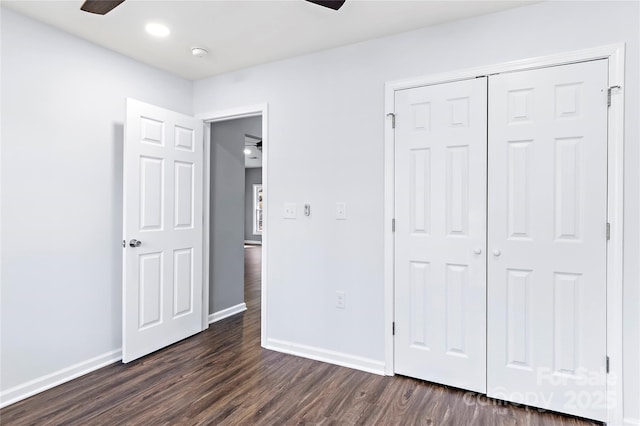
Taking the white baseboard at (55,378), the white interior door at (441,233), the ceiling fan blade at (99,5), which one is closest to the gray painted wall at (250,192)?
the white baseboard at (55,378)

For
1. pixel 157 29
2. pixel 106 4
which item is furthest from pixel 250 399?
pixel 157 29

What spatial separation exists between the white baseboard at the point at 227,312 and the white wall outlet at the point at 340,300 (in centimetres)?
167

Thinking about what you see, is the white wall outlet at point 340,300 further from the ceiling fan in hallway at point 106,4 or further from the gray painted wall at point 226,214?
the ceiling fan in hallway at point 106,4

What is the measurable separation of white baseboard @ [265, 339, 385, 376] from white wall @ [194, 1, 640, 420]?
0.01m

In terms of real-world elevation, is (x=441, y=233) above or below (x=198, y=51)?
below

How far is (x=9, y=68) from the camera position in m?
2.31

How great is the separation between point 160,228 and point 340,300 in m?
1.63

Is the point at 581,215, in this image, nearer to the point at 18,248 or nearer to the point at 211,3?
the point at 211,3

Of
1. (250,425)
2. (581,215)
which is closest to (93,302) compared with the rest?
(250,425)

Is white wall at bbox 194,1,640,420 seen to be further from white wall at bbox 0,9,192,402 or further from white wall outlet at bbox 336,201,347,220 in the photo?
white wall at bbox 0,9,192,402

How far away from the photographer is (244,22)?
96.9 inches

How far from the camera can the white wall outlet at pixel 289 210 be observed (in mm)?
3054

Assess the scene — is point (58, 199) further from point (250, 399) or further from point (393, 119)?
point (393, 119)

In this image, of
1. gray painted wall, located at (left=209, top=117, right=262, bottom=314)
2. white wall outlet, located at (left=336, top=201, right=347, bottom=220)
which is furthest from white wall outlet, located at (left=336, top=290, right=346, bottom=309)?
gray painted wall, located at (left=209, top=117, right=262, bottom=314)
